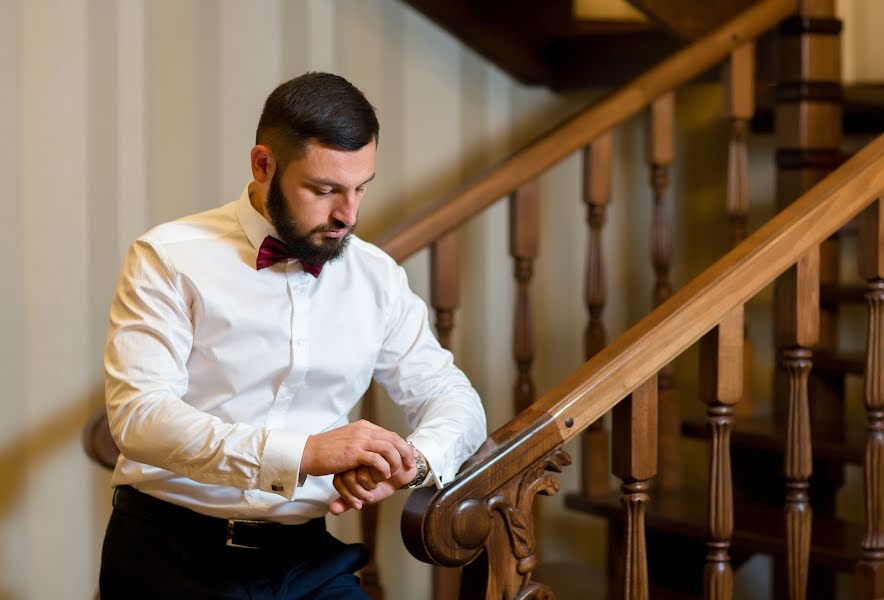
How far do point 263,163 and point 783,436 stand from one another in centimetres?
164

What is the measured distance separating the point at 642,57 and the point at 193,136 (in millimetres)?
1415

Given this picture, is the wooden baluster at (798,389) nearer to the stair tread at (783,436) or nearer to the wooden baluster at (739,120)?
the stair tread at (783,436)

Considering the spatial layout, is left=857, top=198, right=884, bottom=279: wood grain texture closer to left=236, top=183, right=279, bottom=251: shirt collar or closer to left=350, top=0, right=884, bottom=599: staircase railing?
left=350, top=0, right=884, bottom=599: staircase railing

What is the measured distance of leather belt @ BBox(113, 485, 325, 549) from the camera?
1.80m

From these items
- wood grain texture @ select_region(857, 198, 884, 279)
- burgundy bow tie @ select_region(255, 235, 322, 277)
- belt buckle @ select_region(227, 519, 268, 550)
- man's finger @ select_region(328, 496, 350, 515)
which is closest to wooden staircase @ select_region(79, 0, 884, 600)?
wood grain texture @ select_region(857, 198, 884, 279)

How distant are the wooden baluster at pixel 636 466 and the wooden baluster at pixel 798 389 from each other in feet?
1.15

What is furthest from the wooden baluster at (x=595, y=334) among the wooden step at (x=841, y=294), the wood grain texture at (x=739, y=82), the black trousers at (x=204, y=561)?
the black trousers at (x=204, y=561)

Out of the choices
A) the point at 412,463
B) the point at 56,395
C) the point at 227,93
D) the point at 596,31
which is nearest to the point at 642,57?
the point at 596,31

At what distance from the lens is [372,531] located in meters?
2.62

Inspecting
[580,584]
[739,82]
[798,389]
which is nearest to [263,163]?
[798,389]

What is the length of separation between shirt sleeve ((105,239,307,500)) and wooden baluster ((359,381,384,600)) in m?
0.92

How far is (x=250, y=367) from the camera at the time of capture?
71.2 inches

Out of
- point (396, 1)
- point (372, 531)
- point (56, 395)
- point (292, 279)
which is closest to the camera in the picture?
point (292, 279)

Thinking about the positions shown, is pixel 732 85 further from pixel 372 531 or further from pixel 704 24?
pixel 372 531
